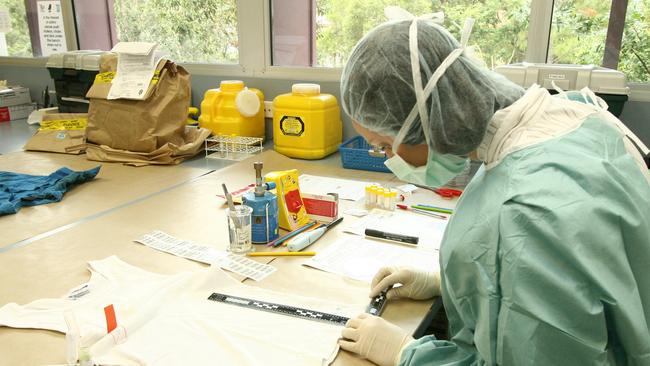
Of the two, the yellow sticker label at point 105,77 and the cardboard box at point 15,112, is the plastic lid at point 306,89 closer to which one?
the yellow sticker label at point 105,77

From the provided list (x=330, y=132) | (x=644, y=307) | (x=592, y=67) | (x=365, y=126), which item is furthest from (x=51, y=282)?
(x=592, y=67)

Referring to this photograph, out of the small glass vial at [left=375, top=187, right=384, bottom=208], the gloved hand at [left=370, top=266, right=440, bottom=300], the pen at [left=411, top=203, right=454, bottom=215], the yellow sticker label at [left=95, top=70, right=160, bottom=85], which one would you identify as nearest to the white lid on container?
the yellow sticker label at [left=95, top=70, right=160, bottom=85]

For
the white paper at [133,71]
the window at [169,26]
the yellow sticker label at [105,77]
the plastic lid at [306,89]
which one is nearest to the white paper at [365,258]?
the plastic lid at [306,89]

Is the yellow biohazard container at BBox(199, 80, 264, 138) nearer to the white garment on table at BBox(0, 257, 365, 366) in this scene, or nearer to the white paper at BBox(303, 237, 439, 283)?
the white paper at BBox(303, 237, 439, 283)

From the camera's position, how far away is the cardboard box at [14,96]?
305 cm

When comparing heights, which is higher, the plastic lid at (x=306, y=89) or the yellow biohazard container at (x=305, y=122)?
the plastic lid at (x=306, y=89)

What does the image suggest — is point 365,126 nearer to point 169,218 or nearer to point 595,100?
point 595,100

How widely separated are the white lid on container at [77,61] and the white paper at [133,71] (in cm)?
27

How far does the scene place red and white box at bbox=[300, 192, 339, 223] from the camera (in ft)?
4.99

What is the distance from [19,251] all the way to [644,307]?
4.75ft

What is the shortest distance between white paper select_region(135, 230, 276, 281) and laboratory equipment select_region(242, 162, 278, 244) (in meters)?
0.10

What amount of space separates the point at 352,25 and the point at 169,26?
4.09 ft

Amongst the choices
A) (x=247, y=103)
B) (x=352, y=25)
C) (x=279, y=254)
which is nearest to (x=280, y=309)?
(x=279, y=254)

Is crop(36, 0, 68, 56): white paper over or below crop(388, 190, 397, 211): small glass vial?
over
